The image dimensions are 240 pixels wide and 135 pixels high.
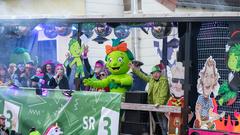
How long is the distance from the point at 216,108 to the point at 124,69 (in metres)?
1.49

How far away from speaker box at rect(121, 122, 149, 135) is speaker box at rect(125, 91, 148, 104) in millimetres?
284

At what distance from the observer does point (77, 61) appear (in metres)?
7.05

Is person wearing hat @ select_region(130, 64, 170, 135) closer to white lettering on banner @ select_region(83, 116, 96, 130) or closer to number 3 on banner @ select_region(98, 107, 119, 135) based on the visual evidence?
number 3 on banner @ select_region(98, 107, 119, 135)

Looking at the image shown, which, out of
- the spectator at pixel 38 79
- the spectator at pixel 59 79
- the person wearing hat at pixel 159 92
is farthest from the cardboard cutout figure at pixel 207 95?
the spectator at pixel 38 79

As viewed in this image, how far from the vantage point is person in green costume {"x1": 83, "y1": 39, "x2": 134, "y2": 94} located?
22.7 ft

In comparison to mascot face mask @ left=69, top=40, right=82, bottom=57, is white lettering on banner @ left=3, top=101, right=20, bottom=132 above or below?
below

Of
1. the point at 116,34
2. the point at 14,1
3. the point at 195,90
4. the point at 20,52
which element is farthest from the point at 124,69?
the point at 14,1


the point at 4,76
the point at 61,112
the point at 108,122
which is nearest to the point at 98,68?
the point at 61,112

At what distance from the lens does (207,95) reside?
6.07 meters

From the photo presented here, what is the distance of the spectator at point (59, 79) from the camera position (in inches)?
283

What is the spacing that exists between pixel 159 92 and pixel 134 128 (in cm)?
55

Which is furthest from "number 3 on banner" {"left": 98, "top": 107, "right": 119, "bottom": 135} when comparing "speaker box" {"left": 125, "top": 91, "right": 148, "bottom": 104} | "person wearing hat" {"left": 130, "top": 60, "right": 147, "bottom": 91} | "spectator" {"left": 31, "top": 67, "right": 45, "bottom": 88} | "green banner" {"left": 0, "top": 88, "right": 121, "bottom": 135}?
"spectator" {"left": 31, "top": 67, "right": 45, "bottom": 88}

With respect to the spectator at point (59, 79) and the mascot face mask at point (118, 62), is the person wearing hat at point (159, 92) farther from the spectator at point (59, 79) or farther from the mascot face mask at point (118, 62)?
the spectator at point (59, 79)

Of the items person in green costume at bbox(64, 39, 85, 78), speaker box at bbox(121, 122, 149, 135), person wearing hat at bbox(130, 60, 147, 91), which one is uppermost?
person in green costume at bbox(64, 39, 85, 78)
